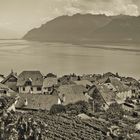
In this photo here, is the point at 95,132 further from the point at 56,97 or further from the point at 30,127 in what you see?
the point at 56,97

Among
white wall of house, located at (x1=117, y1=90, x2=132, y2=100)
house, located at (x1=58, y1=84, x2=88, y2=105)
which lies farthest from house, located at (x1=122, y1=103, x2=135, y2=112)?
white wall of house, located at (x1=117, y1=90, x2=132, y2=100)

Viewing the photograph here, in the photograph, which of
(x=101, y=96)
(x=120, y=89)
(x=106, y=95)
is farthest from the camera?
(x=120, y=89)

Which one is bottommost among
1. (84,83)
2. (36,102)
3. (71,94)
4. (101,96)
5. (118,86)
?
(36,102)

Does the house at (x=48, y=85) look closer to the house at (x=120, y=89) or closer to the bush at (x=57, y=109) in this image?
the house at (x=120, y=89)

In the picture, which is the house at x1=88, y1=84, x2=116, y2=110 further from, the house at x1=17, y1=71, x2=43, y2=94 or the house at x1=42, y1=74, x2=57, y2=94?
the house at x1=17, y1=71, x2=43, y2=94

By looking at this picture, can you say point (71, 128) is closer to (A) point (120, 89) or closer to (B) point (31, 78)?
(B) point (31, 78)

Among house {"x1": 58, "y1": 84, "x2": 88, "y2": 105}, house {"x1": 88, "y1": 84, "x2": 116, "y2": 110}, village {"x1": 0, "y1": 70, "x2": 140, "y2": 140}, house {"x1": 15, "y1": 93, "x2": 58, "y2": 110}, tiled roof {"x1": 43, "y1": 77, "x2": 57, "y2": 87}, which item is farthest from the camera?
tiled roof {"x1": 43, "y1": 77, "x2": 57, "y2": 87}

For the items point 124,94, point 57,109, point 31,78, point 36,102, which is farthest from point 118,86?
point 36,102

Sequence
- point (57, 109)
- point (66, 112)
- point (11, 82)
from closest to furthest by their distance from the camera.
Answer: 1. point (66, 112)
2. point (57, 109)
3. point (11, 82)

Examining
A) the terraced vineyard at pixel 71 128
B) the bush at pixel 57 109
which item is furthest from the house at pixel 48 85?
the terraced vineyard at pixel 71 128
